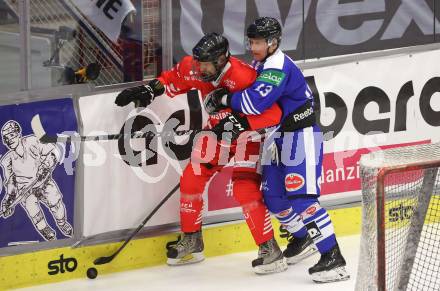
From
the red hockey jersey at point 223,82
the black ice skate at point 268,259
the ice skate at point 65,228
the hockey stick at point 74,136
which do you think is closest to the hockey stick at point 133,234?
the ice skate at point 65,228

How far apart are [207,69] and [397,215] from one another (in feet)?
4.97

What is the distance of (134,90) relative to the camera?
6.29 metres

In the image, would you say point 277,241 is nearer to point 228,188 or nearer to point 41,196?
point 228,188

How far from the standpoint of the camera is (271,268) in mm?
6422

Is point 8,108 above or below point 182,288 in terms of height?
above

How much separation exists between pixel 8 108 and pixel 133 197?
0.93m

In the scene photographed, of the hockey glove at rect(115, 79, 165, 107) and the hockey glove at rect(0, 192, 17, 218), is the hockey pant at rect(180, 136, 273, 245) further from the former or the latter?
the hockey glove at rect(0, 192, 17, 218)

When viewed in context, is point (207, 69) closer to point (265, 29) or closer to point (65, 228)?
point (265, 29)

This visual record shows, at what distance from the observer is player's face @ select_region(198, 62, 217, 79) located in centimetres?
609

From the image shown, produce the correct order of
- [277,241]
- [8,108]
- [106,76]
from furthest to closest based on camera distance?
1. [277,241]
2. [106,76]
3. [8,108]

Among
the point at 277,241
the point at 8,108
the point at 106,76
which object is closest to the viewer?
the point at 8,108

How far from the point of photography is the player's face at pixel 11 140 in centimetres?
602

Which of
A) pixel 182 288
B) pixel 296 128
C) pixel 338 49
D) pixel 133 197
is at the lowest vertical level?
pixel 182 288

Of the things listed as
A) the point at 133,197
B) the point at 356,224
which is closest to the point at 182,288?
the point at 133,197
